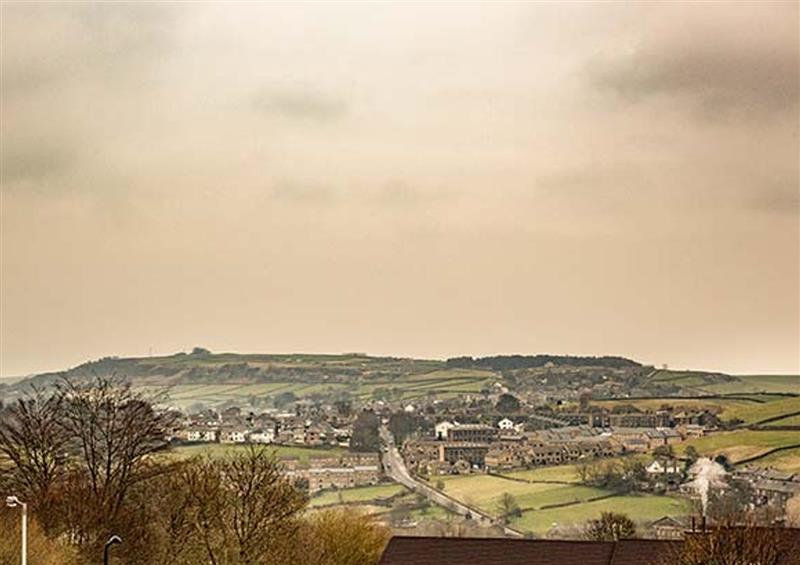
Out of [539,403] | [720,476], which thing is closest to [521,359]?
[539,403]

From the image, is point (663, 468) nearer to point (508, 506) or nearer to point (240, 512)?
point (508, 506)

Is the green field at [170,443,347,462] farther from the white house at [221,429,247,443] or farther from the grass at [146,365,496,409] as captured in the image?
the grass at [146,365,496,409]

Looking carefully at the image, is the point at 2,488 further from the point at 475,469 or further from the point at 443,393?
the point at 443,393

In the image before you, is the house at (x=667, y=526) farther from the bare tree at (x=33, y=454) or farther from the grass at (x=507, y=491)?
the bare tree at (x=33, y=454)

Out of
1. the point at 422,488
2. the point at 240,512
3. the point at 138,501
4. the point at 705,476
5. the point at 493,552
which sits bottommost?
the point at 422,488

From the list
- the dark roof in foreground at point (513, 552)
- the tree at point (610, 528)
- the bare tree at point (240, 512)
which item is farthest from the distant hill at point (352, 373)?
the dark roof in foreground at point (513, 552)

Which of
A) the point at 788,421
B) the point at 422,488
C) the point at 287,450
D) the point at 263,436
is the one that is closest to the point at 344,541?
the point at 422,488

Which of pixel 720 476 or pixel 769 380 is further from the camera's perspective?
pixel 769 380
